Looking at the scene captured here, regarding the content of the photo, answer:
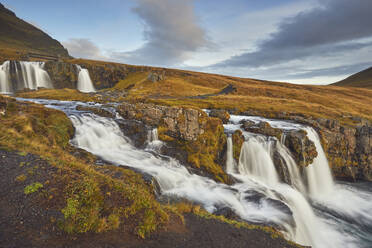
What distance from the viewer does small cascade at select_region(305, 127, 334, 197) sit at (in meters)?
20.4

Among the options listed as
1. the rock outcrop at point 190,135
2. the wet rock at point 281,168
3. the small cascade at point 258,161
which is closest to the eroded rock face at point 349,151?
the wet rock at point 281,168

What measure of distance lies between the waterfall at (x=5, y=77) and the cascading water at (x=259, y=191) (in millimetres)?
56737

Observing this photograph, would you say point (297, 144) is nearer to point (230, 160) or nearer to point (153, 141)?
point (230, 160)

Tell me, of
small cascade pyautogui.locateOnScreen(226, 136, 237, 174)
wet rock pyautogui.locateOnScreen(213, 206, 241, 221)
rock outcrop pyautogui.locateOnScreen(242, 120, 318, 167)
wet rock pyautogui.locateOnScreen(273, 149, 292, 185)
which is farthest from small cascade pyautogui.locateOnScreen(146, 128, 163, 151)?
wet rock pyautogui.locateOnScreen(273, 149, 292, 185)

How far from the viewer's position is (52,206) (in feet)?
18.4

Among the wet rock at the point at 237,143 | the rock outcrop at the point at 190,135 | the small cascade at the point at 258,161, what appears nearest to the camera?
the rock outcrop at the point at 190,135

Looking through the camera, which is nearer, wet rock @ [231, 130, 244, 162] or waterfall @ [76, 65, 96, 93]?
wet rock @ [231, 130, 244, 162]

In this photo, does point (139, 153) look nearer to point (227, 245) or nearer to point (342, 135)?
point (227, 245)

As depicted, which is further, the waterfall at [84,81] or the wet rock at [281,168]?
the waterfall at [84,81]

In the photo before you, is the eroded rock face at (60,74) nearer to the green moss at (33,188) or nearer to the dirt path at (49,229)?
the dirt path at (49,229)

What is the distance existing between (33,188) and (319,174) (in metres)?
26.2

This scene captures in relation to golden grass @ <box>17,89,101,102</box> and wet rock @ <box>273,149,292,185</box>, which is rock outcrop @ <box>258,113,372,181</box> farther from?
golden grass @ <box>17,89,101,102</box>

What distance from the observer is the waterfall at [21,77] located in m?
56.7

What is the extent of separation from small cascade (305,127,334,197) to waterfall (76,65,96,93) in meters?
74.8
